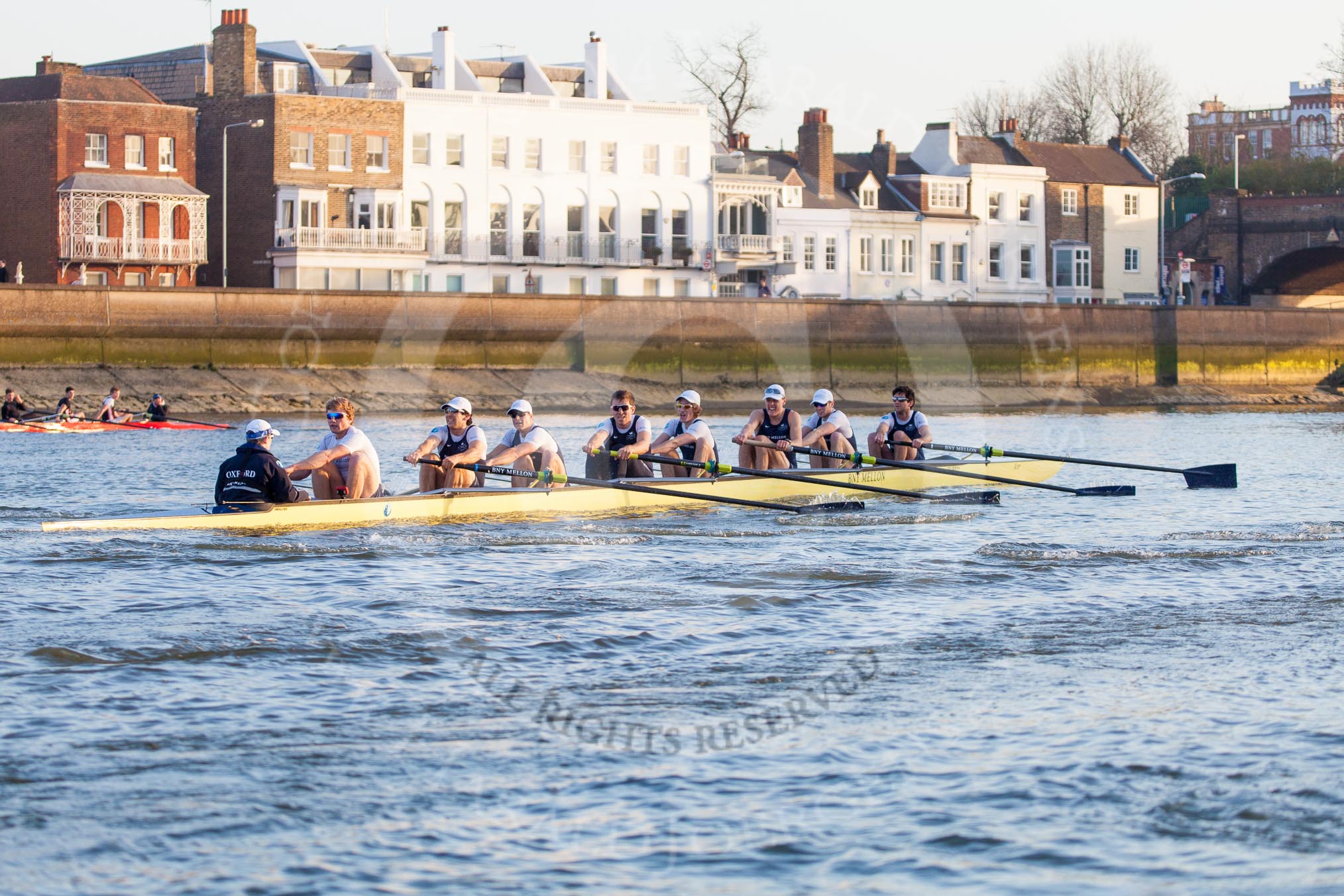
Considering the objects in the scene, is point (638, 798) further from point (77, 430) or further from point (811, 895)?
point (77, 430)

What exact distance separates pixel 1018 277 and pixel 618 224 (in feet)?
66.0

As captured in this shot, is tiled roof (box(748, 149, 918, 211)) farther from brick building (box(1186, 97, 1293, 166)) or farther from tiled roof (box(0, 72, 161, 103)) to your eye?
brick building (box(1186, 97, 1293, 166))

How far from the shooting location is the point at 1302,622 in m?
13.4

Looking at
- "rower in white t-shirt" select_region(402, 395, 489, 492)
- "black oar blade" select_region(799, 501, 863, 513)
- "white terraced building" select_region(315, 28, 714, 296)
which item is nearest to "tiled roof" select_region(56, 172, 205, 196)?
"white terraced building" select_region(315, 28, 714, 296)

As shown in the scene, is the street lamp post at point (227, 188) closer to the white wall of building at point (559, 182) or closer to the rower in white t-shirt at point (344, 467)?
the white wall of building at point (559, 182)

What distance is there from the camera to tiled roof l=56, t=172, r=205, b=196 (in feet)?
183

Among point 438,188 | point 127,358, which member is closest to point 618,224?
point 438,188

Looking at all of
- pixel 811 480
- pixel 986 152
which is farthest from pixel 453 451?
pixel 986 152

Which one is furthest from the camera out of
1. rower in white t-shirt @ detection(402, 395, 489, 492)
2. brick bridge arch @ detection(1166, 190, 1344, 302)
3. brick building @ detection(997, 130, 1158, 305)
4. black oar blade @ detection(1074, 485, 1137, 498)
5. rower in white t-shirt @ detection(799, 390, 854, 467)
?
brick building @ detection(997, 130, 1158, 305)

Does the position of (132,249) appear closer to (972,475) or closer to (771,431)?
(771,431)

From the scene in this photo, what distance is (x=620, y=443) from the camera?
20109 mm

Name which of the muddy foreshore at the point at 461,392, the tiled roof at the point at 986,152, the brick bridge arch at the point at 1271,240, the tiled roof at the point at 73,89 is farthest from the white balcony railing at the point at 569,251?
the brick bridge arch at the point at 1271,240

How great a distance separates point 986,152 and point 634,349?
30521 mm

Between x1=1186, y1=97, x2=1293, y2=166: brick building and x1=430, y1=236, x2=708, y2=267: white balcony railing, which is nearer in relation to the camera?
x1=430, y1=236, x2=708, y2=267: white balcony railing
